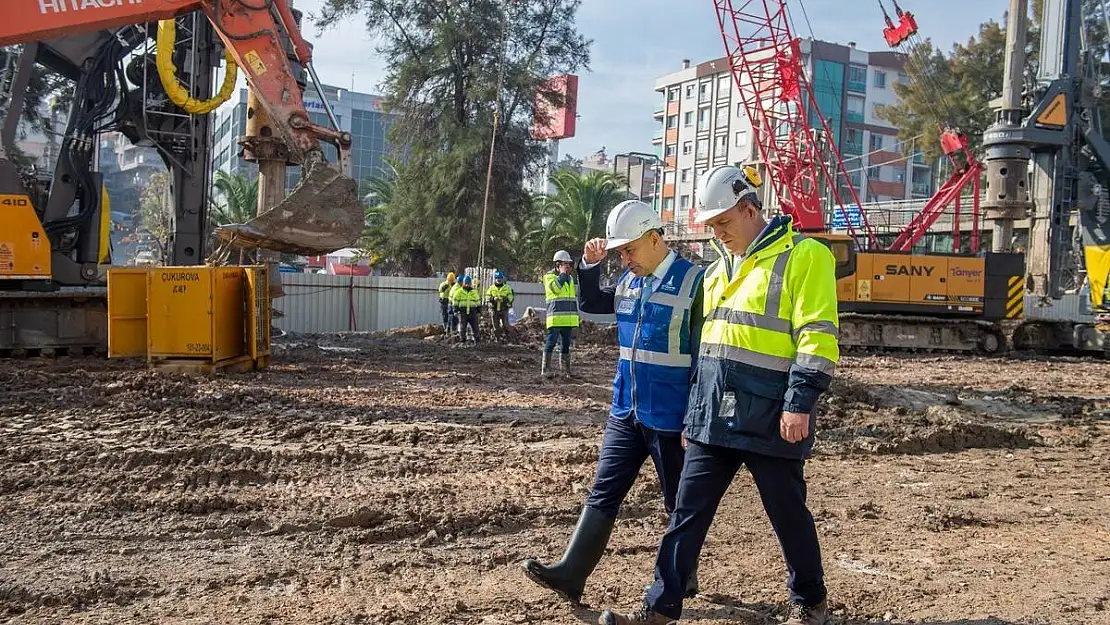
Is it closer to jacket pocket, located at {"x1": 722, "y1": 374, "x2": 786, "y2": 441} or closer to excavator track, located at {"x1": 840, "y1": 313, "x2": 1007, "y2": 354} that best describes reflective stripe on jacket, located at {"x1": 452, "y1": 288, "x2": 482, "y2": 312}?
excavator track, located at {"x1": 840, "y1": 313, "x2": 1007, "y2": 354}

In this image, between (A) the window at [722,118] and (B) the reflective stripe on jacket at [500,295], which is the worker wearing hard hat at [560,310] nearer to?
(B) the reflective stripe on jacket at [500,295]

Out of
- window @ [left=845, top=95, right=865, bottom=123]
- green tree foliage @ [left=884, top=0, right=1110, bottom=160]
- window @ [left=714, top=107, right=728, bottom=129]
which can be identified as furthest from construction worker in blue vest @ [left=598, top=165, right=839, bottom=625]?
window @ [left=845, top=95, right=865, bottom=123]

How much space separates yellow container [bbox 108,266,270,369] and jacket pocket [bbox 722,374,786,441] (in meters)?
10.1

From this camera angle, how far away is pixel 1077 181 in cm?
2625

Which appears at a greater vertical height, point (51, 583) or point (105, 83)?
point (105, 83)

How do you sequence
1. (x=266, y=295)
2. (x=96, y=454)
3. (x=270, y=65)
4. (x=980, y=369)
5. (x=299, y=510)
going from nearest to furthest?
(x=299, y=510) < (x=96, y=454) < (x=270, y=65) < (x=266, y=295) < (x=980, y=369)

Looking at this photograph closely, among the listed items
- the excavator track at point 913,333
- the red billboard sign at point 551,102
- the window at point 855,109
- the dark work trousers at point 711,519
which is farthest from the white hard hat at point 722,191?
the window at point 855,109

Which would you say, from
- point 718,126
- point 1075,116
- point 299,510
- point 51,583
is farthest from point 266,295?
point 718,126

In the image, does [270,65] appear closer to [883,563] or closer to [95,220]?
[95,220]

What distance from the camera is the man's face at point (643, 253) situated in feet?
14.0

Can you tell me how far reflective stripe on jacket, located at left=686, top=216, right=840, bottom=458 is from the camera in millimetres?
3465

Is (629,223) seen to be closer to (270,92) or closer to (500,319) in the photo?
(270,92)

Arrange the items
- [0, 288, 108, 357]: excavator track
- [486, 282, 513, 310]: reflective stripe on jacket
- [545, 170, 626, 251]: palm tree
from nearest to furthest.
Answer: [0, 288, 108, 357]: excavator track → [486, 282, 513, 310]: reflective stripe on jacket → [545, 170, 626, 251]: palm tree

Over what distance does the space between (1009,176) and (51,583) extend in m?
26.0
